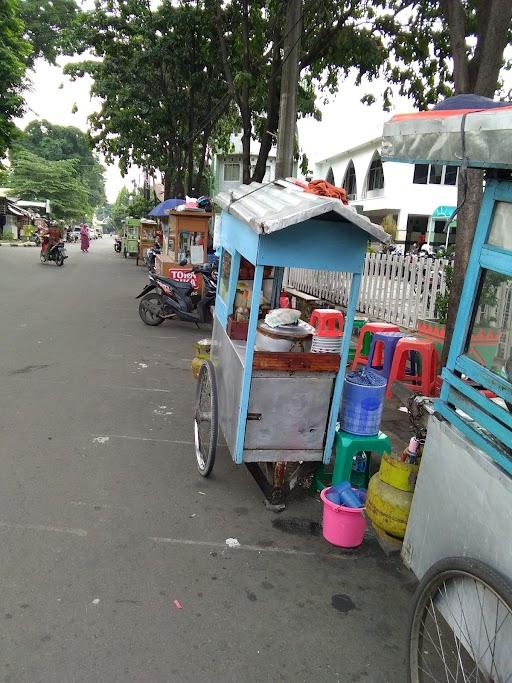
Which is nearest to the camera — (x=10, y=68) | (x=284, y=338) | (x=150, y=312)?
(x=284, y=338)

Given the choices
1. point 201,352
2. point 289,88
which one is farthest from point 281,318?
point 289,88

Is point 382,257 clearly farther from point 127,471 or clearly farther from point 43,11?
point 43,11

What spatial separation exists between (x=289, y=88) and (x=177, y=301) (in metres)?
4.07

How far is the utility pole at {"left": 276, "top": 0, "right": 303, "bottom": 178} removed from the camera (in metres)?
8.59

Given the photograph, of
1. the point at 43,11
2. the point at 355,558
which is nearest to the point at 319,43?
the point at 355,558

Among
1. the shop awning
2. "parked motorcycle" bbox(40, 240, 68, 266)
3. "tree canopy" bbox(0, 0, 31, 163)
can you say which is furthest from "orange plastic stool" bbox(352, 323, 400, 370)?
the shop awning

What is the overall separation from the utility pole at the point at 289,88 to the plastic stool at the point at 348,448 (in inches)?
240

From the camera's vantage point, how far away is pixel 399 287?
8.58 m

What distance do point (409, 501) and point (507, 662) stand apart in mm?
1338

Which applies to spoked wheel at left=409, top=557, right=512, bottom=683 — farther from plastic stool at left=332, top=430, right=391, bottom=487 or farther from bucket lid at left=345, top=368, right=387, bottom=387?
bucket lid at left=345, top=368, right=387, bottom=387

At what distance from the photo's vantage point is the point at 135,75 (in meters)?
16.0

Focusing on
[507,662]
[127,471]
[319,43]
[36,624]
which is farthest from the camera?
[319,43]

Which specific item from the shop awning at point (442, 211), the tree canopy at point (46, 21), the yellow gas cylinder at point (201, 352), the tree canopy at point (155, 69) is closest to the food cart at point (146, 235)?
the tree canopy at point (155, 69)

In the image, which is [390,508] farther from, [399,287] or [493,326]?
[399,287]
